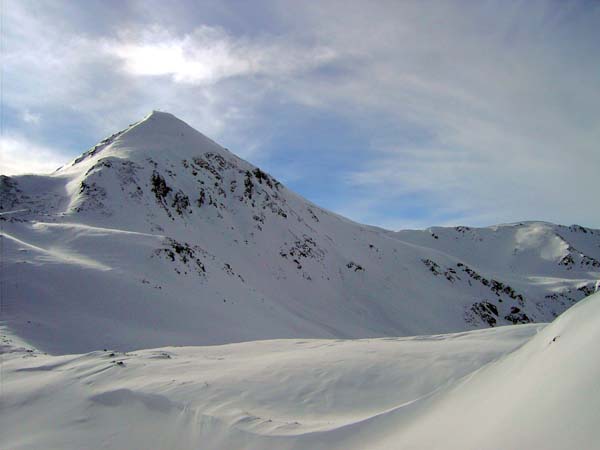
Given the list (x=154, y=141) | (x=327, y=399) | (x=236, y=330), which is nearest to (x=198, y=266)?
(x=236, y=330)

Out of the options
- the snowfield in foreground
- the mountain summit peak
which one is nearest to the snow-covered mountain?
the mountain summit peak

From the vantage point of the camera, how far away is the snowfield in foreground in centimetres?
322

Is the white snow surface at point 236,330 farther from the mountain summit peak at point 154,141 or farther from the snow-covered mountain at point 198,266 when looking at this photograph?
the mountain summit peak at point 154,141

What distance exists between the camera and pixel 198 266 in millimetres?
24078

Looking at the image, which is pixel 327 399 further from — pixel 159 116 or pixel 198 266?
pixel 159 116

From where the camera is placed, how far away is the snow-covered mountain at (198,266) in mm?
15875

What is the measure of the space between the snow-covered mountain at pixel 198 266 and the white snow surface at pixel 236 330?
0.15 meters

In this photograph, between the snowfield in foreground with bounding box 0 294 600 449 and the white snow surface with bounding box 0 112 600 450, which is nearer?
the snowfield in foreground with bounding box 0 294 600 449

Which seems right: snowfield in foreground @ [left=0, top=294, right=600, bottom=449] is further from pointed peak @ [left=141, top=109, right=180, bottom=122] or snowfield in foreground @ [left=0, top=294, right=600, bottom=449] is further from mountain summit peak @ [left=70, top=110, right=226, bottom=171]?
pointed peak @ [left=141, top=109, right=180, bottom=122]

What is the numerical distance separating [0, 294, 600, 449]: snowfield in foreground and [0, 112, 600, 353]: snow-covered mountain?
7.57 m

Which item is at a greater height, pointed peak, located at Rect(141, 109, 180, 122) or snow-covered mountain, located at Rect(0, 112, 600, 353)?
pointed peak, located at Rect(141, 109, 180, 122)

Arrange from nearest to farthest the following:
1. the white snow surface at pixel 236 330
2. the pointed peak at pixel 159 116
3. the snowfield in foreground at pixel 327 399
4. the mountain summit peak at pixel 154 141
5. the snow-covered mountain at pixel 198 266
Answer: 1. the snowfield in foreground at pixel 327 399
2. the white snow surface at pixel 236 330
3. the snow-covered mountain at pixel 198 266
4. the mountain summit peak at pixel 154 141
5. the pointed peak at pixel 159 116

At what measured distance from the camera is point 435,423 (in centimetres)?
405

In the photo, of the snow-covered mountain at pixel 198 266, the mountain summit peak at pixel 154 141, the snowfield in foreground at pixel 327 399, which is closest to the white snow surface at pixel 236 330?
the snowfield in foreground at pixel 327 399
